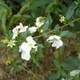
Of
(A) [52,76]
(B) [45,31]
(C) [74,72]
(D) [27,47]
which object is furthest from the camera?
(A) [52,76]

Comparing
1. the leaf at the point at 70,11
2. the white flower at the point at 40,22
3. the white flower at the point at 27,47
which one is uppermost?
the leaf at the point at 70,11

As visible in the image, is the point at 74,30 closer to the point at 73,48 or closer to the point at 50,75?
the point at 73,48

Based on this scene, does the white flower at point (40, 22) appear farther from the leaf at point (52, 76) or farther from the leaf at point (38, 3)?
the leaf at point (52, 76)

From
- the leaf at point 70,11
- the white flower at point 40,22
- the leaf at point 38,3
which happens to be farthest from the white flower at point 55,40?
the leaf at point 38,3

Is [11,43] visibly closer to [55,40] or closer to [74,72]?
[55,40]

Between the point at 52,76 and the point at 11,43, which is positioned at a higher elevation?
the point at 11,43

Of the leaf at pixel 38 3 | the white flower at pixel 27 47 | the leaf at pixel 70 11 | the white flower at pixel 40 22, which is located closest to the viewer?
the white flower at pixel 27 47

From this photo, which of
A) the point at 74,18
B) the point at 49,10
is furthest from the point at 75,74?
the point at 49,10

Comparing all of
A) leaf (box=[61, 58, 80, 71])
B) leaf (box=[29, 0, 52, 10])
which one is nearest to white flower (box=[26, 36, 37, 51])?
leaf (box=[61, 58, 80, 71])

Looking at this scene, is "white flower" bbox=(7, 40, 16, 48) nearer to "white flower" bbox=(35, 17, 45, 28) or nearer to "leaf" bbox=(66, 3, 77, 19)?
"white flower" bbox=(35, 17, 45, 28)

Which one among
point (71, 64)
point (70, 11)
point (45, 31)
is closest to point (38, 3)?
point (70, 11)

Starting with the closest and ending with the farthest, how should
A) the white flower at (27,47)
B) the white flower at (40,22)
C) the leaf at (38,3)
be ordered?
the white flower at (27,47) → the white flower at (40,22) → the leaf at (38,3)
